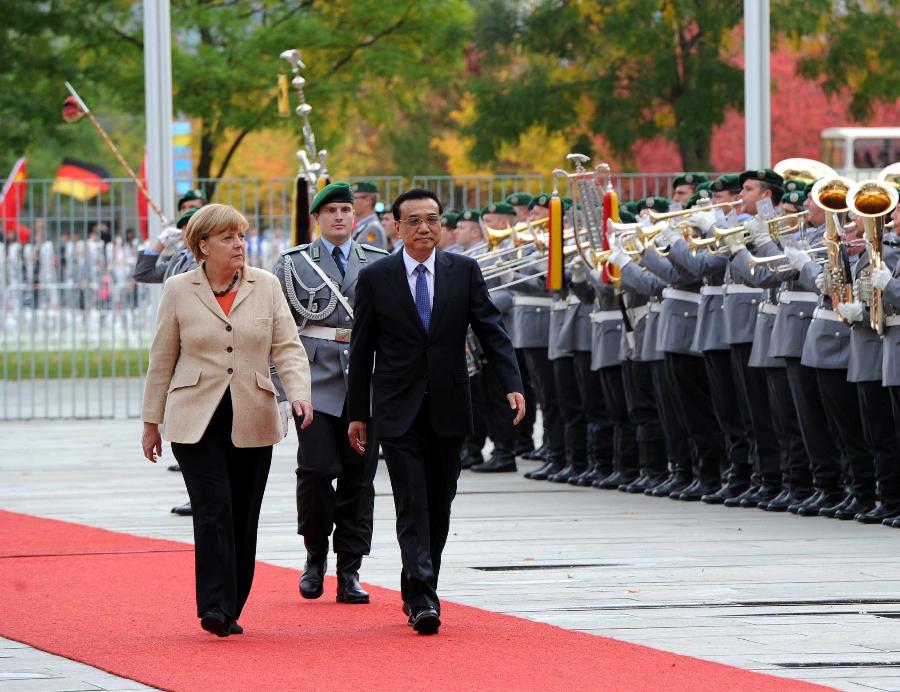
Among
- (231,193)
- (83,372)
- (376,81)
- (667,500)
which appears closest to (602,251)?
(667,500)

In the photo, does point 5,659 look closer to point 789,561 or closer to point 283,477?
point 789,561

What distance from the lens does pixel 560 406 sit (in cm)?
1538

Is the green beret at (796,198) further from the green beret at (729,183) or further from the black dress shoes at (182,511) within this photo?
the black dress shoes at (182,511)

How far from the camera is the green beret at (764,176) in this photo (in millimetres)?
Result: 12547

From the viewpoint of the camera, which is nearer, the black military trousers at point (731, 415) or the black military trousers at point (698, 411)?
the black military trousers at point (731, 415)

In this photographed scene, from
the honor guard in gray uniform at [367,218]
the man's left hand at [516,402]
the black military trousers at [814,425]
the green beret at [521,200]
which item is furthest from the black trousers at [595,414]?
the man's left hand at [516,402]

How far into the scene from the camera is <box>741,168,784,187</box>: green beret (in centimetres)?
1255

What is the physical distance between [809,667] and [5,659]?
9.79 feet

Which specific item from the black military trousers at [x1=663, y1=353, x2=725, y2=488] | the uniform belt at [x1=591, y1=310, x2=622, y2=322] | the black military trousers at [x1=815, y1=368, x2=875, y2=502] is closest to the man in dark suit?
the black military trousers at [x1=815, y1=368, x2=875, y2=502]

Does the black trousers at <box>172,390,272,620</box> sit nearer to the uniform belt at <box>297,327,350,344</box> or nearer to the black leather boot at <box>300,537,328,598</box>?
the black leather boot at <box>300,537,328,598</box>

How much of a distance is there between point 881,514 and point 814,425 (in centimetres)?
76

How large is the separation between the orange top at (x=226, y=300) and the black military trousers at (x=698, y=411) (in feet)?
18.2

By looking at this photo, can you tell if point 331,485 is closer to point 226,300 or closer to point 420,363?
point 420,363

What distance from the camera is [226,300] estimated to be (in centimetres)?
863
